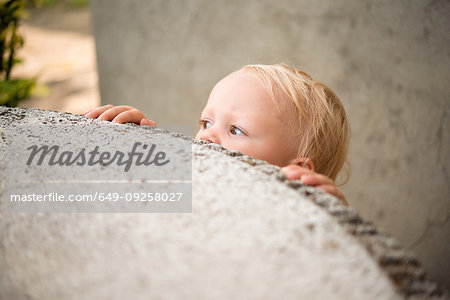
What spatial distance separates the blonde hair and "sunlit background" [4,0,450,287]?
474mm

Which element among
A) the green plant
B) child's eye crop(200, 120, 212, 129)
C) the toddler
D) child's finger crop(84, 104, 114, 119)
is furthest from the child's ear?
the green plant

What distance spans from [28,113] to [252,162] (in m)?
0.58

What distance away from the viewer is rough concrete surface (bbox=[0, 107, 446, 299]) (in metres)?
0.40

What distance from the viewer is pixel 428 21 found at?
1357 millimetres

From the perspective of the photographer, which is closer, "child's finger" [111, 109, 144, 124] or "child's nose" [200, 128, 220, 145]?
"child's finger" [111, 109, 144, 124]

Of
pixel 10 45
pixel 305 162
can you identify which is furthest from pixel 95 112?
pixel 10 45

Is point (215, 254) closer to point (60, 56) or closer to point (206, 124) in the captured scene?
point (206, 124)

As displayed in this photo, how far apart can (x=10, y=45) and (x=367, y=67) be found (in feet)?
6.00

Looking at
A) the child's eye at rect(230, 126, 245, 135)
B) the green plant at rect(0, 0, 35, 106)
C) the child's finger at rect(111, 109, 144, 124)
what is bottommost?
the child's eye at rect(230, 126, 245, 135)

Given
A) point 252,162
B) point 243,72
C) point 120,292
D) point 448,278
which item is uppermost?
point 243,72

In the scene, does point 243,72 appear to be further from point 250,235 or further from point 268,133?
point 250,235

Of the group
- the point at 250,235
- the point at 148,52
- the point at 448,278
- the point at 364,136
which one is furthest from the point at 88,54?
the point at 250,235

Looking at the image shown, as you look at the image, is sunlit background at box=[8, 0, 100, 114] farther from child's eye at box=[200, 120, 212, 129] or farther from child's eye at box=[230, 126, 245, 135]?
child's eye at box=[230, 126, 245, 135]
